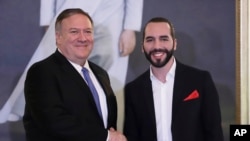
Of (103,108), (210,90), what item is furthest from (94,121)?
(210,90)

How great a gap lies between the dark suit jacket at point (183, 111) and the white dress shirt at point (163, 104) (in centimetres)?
3

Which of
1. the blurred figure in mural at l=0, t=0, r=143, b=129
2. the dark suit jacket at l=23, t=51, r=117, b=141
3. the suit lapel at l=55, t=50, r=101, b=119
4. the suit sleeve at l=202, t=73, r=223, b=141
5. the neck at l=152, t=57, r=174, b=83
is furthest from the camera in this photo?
the blurred figure in mural at l=0, t=0, r=143, b=129

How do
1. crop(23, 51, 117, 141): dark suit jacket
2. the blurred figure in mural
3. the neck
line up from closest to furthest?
crop(23, 51, 117, 141): dark suit jacket → the neck → the blurred figure in mural

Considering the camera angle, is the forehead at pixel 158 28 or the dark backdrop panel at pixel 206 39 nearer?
the forehead at pixel 158 28

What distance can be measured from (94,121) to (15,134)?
61 centimetres

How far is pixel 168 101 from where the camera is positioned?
1.87 metres

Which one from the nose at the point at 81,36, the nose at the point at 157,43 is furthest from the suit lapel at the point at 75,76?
the nose at the point at 157,43

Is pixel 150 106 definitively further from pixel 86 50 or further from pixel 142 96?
pixel 86 50

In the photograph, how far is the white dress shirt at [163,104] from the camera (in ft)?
6.03

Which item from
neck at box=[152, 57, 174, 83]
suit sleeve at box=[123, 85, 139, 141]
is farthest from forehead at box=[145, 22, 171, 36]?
suit sleeve at box=[123, 85, 139, 141]

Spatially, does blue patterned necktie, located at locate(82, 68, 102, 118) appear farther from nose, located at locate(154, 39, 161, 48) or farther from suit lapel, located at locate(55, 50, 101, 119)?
nose, located at locate(154, 39, 161, 48)

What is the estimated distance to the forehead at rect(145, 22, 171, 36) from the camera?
6.15 feet

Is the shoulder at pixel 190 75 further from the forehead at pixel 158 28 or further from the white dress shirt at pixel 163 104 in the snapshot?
the forehead at pixel 158 28

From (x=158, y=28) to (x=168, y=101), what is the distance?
1.20 feet
